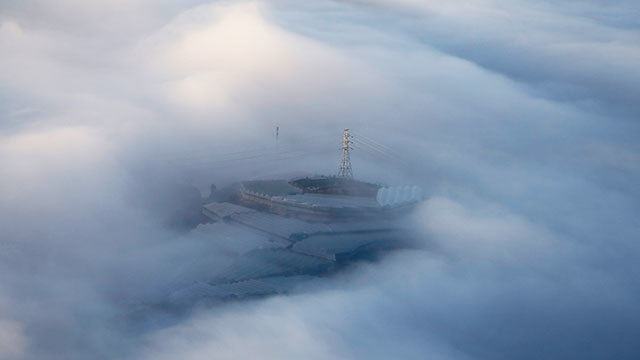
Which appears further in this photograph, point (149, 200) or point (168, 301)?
point (149, 200)

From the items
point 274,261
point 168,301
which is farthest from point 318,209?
point 168,301

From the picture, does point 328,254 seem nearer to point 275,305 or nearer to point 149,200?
point 275,305

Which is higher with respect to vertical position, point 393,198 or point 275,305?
point 393,198

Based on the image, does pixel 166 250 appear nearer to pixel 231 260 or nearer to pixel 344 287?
pixel 231 260

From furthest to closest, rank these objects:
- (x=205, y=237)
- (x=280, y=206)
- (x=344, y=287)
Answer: (x=280, y=206), (x=205, y=237), (x=344, y=287)

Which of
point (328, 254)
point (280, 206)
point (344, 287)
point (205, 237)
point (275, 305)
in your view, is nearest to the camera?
point (275, 305)

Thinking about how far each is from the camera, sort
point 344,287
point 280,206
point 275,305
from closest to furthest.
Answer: point 275,305 < point 344,287 < point 280,206

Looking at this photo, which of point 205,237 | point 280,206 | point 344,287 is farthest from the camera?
point 280,206

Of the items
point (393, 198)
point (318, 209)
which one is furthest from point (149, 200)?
point (393, 198)

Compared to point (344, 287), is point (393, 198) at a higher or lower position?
higher
